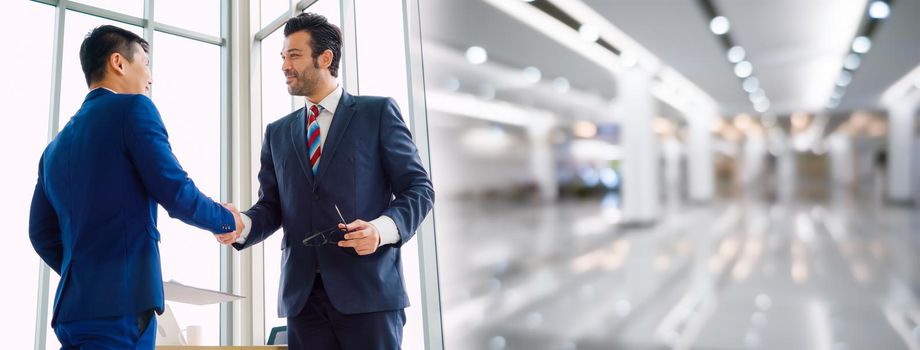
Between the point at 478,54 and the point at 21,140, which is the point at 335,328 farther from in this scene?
the point at 21,140

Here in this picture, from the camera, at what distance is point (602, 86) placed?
79cm

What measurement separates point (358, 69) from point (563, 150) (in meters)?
2.30

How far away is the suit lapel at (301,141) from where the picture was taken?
1072 millimetres

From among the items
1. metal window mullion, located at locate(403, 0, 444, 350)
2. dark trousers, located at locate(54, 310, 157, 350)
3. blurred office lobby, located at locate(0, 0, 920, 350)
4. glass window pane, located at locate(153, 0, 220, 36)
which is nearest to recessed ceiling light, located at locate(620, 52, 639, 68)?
blurred office lobby, located at locate(0, 0, 920, 350)

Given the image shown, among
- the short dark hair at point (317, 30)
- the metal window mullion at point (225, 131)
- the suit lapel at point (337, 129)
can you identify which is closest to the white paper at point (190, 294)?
the suit lapel at point (337, 129)

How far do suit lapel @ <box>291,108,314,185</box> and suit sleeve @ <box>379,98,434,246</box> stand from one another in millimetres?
141

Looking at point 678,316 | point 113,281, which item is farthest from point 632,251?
point 113,281

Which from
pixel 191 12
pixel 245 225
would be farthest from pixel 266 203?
pixel 191 12

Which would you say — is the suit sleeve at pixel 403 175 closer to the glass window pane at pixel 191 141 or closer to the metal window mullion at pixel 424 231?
the metal window mullion at pixel 424 231

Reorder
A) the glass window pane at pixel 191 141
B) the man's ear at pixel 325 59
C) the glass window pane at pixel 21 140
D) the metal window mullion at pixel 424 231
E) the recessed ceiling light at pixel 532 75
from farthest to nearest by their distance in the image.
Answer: the glass window pane at pixel 191 141 < the glass window pane at pixel 21 140 < the metal window mullion at pixel 424 231 < the man's ear at pixel 325 59 < the recessed ceiling light at pixel 532 75

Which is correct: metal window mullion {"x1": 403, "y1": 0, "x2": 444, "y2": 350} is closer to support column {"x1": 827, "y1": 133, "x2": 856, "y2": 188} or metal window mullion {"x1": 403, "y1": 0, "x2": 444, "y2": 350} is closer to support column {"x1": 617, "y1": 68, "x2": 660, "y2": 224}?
support column {"x1": 617, "y1": 68, "x2": 660, "y2": 224}

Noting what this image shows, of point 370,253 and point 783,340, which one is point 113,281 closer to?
point 370,253

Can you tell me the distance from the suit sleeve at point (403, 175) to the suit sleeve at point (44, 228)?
676 mm

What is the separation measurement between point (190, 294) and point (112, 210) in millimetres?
501
